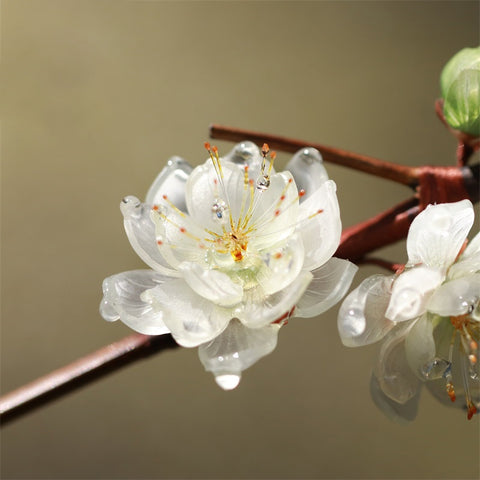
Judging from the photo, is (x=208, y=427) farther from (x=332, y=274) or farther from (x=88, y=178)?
(x=332, y=274)

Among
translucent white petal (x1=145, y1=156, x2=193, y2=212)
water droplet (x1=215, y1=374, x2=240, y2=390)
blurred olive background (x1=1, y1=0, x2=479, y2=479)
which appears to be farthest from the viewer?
blurred olive background (x1=1, y1=0, x2=479, y2=479)

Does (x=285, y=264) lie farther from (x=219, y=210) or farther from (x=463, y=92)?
(x=463, y=92)

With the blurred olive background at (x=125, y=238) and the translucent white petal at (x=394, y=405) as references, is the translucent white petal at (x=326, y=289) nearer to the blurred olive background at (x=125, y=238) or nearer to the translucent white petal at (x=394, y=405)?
the translucent white petal at (x=394, y=405)

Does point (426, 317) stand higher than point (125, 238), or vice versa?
point (125, 238)

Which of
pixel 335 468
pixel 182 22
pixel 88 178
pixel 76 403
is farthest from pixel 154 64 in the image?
pixel 335 468

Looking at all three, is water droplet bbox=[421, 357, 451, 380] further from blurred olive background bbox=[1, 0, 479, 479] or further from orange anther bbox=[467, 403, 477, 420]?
blurred olive background bbox=[1, 0, 479, 479]

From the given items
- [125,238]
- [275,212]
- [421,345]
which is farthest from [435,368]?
[125,238]

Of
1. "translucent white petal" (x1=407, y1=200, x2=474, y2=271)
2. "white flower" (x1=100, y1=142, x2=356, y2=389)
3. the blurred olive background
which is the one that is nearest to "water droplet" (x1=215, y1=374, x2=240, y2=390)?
"white flower" (x1=100, y1=142, x2=356, y2=389)
